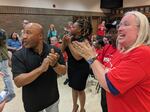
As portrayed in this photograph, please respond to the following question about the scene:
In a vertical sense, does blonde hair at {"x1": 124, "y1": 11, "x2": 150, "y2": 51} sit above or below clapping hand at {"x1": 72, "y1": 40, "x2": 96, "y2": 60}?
above

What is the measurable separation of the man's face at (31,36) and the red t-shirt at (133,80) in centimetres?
95

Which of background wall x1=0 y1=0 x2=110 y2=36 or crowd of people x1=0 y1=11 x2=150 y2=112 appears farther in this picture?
background wall x1=0 y1=0 x2=110 y2=36

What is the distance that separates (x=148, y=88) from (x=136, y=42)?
310 mm

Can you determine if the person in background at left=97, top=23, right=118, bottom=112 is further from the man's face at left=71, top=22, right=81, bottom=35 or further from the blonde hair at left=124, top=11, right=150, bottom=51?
the blonde hair at left=124, top=11, right=150, bottom=51

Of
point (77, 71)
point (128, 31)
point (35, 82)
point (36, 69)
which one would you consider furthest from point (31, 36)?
point (77, 71)

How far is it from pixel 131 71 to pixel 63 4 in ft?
36.3

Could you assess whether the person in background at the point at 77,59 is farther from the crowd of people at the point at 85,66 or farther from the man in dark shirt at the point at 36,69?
the man in dark shirt at the point at 36,69

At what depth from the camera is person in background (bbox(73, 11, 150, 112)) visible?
4.49 feet

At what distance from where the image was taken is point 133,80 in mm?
1365

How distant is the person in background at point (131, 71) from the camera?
1.37 m

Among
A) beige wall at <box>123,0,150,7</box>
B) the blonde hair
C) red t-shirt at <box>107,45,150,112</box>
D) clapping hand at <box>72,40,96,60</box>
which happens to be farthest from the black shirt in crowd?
beige wall at <box>123,0,150,7</box>

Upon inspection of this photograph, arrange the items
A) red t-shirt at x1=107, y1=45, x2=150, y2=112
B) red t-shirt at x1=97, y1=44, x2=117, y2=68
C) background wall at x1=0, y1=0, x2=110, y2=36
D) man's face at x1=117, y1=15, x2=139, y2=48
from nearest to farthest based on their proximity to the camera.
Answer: red t-shirt at x1=107, y1=45, x2=150, y2=112, man's face at x1=117, y1=15, x2=139, y2=48, red t-shirt at x1=97, y1=44, x2=117, y2=68, background wall at x1=0, y1=0, x2=110, y2=36

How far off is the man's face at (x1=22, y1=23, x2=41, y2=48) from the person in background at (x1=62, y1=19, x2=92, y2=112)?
3.25ft

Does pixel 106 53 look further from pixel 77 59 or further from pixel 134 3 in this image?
pixel 134 3
